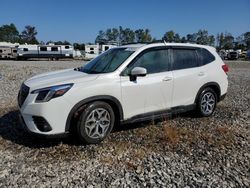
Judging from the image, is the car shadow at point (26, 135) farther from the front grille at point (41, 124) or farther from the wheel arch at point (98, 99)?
the wheel arch at point (98, 99)

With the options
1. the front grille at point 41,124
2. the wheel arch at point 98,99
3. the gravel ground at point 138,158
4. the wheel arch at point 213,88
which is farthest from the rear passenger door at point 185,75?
the front grille at point 41,124

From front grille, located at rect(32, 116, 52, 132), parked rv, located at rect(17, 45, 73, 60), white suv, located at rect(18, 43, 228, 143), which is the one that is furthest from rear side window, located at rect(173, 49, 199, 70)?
parked rv, located at rect(17, 45, 73, 60)

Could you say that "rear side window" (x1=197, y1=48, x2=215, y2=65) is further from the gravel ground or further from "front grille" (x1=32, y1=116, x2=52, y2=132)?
"front grille" (x1=32, y1=116, x2=52, y2=132)

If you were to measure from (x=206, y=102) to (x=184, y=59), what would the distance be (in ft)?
3.96

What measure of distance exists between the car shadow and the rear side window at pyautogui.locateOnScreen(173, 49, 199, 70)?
1203mm

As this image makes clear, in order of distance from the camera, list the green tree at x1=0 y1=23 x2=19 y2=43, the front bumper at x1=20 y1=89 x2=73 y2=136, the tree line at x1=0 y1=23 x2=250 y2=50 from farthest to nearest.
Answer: the green tree at x1=0 y1=23 x2=19 y2=43, the tree line at x1=0 y1=23 x2=250 y2=50, the front bumper at x1=20 y1=89 x2=73 y2=136

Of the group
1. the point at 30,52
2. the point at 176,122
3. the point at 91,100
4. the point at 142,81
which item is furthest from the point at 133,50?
the point at 30,52

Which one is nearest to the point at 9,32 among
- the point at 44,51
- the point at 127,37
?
the point at 127,37

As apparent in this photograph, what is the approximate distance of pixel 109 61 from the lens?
17.5 feet

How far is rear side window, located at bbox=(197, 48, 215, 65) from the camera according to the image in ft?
20.2

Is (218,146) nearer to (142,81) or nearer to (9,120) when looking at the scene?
(142,81)

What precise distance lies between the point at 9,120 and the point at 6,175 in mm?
2583

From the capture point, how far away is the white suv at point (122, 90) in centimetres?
435

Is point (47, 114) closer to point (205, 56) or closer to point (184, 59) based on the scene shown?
point (184, 59)
